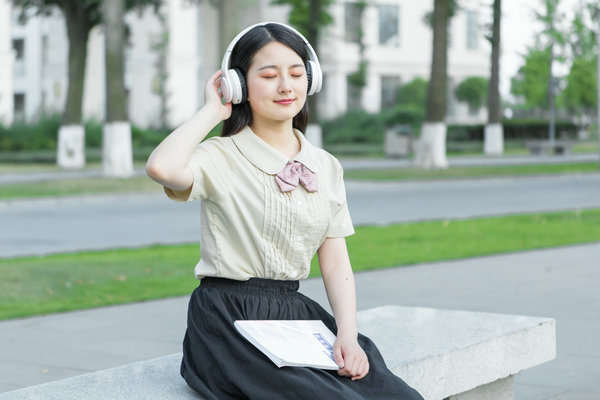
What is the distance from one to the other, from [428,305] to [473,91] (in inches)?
2003

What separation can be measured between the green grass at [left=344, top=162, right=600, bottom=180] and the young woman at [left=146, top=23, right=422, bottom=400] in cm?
2183

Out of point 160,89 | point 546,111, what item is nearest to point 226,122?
point 160,89

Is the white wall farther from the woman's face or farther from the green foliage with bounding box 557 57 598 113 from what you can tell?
the woman's face

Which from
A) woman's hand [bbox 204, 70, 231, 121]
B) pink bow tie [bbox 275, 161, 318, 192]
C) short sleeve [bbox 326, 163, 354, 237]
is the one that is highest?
woman's hand [bbox 204, 70, 231, 121]

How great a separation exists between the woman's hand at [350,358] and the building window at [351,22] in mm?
51819

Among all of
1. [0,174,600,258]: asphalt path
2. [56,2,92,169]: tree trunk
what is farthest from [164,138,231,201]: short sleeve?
[56,2,92,169]: tree trunk

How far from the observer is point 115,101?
2464cm

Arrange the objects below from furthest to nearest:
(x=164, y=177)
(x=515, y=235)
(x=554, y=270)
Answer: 1. (x=515, y=235)
2. (x=554, y=270)
3. (x=164, y=177)

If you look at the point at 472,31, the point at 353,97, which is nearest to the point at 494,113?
the point at 353,97

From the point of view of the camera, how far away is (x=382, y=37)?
5722cm

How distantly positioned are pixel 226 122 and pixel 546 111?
247ft

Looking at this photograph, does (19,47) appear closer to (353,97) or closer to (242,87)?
(353,97)

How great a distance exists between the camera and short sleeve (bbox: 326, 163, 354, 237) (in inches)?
136

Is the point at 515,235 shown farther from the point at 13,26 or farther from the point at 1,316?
the point at 13,26
